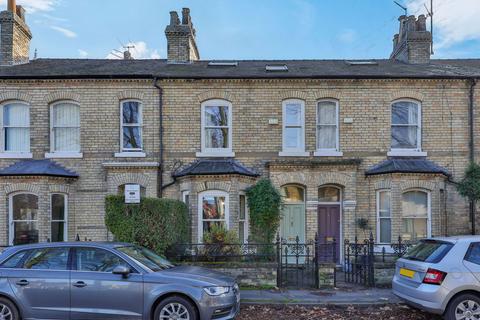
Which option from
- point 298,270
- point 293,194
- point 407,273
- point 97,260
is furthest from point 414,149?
point 97,260

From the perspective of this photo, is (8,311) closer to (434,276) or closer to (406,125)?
(434,276)

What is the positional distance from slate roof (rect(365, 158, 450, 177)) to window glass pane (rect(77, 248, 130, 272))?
31.4 feet

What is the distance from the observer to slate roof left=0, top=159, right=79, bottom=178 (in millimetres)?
→ 13896

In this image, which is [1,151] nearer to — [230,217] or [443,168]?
[230,217]

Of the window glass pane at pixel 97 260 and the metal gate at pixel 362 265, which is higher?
the window glass pane at pixel 97 260

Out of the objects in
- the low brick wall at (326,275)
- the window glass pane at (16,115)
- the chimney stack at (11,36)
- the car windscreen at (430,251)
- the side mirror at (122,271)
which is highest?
the chimney stack at (11,36)

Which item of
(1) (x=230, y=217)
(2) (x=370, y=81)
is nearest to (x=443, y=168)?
(2) (x=370, y=81)

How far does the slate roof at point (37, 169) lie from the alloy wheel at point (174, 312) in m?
8.58

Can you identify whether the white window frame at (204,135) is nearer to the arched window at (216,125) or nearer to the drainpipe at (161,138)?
the arched window at (216,125)

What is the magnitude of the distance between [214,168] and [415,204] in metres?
6.78

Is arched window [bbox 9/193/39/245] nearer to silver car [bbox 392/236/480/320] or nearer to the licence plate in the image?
the licence plate

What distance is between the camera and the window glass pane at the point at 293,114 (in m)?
15.1

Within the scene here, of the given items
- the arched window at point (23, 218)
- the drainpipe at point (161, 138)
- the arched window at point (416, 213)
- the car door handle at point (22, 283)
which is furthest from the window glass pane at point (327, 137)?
the car door handle at point (22, 283)

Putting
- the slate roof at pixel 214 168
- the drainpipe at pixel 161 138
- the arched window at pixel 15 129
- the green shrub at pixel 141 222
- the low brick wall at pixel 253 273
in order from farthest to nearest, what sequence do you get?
the arched window at pixel 15 129
the drainpipe at pixel 161 138
the slate roof at pixel 214 168
the low brick wall at pixel 253 273
the green shrub at pixel 141 222
